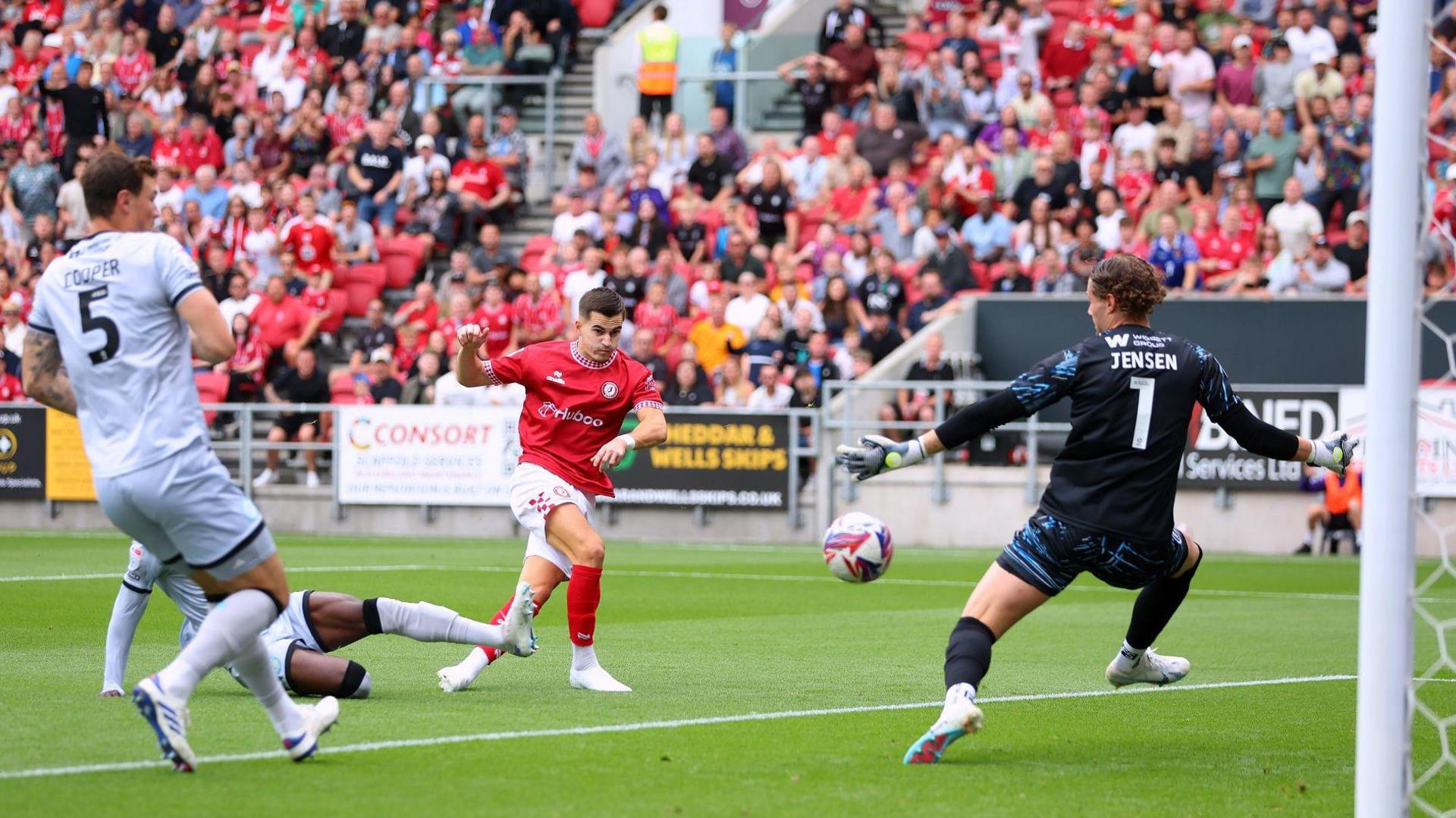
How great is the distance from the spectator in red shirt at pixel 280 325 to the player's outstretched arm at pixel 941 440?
2027 cm

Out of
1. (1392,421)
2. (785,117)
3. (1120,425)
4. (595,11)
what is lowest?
(1120,425)

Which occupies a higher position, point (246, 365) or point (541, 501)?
point (541, 501)

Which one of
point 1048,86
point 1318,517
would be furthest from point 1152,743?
point 1048,86

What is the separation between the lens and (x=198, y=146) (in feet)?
99.5

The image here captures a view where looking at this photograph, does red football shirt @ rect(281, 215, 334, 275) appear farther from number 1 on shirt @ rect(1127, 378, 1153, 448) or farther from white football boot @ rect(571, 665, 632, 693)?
number 1 on shirt @ rect(1127, 378, 1153, 448)

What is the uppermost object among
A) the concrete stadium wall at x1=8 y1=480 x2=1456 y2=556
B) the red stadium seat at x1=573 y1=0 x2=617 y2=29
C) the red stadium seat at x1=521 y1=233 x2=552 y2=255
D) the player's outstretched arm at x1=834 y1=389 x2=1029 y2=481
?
the red stadium seat at x1=573 y1=0 x2=617 y2=29

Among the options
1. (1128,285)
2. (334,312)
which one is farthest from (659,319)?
(1128,285)

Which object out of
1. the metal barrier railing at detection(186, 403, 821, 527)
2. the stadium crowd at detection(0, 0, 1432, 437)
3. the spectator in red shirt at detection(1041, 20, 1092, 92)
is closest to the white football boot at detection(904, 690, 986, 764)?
the stadium crowd at detection(0, 0, 1432, 437)

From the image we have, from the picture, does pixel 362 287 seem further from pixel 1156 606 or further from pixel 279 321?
pixel 1156 606

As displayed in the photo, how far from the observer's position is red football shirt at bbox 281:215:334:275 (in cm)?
2695

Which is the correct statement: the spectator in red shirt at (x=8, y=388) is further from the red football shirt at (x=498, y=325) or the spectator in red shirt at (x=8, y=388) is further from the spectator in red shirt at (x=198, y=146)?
the red football shirt at (x=498, y=325)

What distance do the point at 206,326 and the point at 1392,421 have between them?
371 cm

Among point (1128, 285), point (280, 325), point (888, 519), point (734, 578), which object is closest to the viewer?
point (1128, 285)

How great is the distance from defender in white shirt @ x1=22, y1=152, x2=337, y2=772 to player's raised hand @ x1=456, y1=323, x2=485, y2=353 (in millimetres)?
2248
